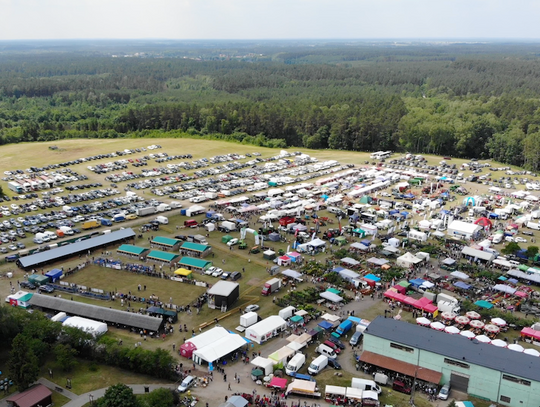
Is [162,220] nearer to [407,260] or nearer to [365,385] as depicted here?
[407,260]

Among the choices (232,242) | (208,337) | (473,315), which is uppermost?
(208,337)

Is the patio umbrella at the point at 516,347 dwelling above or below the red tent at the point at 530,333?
above

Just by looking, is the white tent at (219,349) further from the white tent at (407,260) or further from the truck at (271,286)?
the white tent at (407,260)

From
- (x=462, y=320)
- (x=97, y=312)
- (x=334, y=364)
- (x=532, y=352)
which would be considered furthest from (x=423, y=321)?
(x=97, y=312)

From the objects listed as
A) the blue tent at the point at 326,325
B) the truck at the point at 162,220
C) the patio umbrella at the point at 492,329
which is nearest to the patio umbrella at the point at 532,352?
the patio umbrella at the point at 492,329

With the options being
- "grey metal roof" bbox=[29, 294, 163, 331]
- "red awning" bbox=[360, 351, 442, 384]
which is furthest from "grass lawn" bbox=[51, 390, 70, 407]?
"red awning" bbox=[360, 351, 442, 384]

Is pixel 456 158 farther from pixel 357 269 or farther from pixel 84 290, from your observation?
pixel 84 290
